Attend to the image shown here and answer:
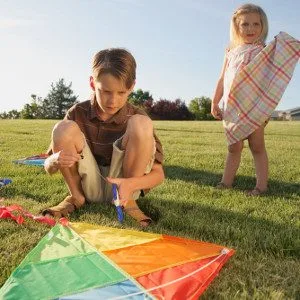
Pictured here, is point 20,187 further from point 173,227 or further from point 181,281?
point 181,281

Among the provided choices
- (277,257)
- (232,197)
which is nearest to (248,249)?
(277,257)

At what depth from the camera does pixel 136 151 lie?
263cm

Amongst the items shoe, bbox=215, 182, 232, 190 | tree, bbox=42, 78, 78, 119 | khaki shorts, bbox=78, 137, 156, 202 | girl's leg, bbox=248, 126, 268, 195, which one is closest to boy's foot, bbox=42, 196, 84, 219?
khaki shorts, bbox=78, 137, 156, 202

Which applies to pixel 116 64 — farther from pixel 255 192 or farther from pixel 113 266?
pixel 255 192

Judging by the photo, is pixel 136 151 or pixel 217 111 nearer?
pixel 136 151

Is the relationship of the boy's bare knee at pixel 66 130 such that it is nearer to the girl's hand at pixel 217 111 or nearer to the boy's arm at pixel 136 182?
the boy's arm at pixel 136 182

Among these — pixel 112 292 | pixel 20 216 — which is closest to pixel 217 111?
pixel 20 216

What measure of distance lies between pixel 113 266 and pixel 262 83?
2235 millimetres

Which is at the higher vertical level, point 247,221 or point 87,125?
point 87,125

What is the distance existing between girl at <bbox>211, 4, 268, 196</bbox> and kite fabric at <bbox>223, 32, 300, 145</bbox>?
0.07m

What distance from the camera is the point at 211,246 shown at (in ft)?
6.60

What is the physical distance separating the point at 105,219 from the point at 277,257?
0.99 metres

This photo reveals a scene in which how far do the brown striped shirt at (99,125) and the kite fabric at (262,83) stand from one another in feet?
3.38

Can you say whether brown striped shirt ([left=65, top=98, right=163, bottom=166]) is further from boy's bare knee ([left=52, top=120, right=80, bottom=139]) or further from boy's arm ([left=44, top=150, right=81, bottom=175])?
boy's arm ([left=44, top=150, right=81, bottom=175])
